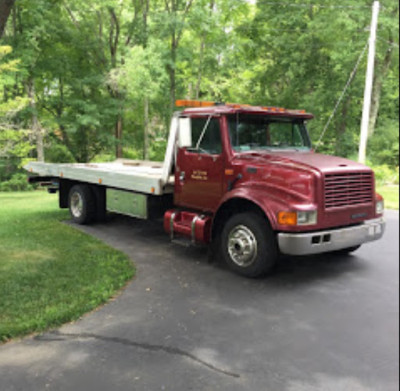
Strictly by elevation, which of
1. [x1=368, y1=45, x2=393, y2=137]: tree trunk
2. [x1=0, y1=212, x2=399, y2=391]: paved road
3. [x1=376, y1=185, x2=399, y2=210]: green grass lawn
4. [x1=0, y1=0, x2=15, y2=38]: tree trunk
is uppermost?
[x1=368, y1=45, x2=393, y2=137]: tree trunk

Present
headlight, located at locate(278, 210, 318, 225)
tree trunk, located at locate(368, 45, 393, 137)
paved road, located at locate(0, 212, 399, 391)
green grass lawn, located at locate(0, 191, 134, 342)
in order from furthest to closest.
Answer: tree trunk, located at locate(368, 45, 393, 137)
headlight, located at locate(278, 210, 318, 225)
green grass lawn, located at locate(0, 191, 134, 342)
paved road, located at locate(0, 212, 399, 391)

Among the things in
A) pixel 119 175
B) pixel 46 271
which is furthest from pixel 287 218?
pixel 119 175

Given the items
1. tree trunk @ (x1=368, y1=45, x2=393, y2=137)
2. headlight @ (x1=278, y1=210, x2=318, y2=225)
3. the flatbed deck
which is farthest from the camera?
tree trunk @ (x1=368, y1=45, x2=393, y2=137)

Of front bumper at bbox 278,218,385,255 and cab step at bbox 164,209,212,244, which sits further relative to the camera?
cab step at bbox 164,209,212,244

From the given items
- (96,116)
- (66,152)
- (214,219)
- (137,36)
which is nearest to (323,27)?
(137,36)

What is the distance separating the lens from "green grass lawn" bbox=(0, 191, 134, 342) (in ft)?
13.4

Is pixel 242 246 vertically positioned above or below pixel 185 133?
below

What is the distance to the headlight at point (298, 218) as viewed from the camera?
15.9 ft

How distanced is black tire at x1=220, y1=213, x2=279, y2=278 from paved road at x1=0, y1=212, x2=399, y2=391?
0.17 m

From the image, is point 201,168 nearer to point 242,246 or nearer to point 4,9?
point 242,246

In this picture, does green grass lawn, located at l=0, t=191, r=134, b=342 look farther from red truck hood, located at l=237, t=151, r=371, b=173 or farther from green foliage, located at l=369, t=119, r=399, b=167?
green foliage, located at l=369, t=119, r=399, b=167

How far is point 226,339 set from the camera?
12.2 feet

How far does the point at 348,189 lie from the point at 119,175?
4009 millimetres

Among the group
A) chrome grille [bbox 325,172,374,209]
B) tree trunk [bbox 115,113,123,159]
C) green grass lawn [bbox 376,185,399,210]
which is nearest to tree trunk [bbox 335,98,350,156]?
green grass lawn [bbox 376,185,399,210]
